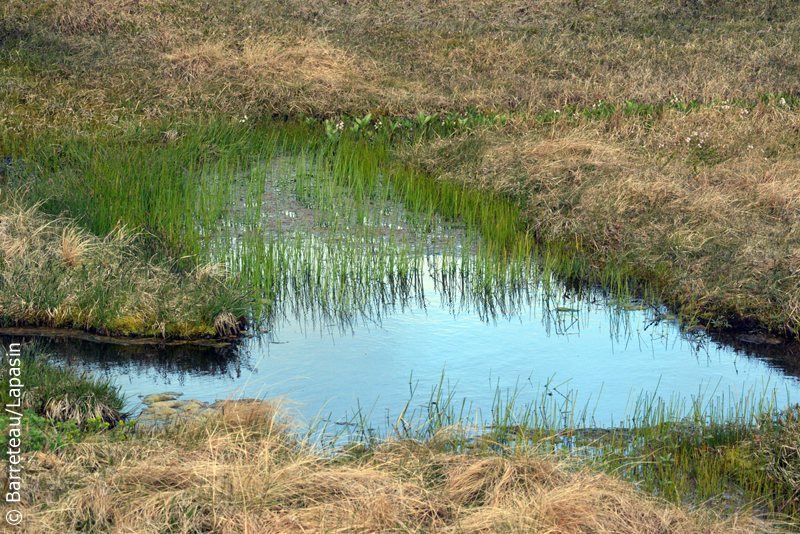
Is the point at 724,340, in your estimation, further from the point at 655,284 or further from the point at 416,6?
the point at 416,6

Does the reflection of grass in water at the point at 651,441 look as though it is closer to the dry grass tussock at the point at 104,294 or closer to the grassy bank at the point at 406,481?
the grassy bank at the point at 406,481

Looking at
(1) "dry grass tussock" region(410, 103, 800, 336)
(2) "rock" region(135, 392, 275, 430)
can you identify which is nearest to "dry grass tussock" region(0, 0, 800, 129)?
(1) "dry grass tussock" region(410, 103, 800, 336)

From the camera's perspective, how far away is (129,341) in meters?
6.73

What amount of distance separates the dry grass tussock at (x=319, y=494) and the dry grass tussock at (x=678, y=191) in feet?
12.2

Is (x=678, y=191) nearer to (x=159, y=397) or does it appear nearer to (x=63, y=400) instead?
(x=159, y=397)

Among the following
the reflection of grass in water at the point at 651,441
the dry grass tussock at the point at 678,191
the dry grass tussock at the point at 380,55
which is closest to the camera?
the reflection of grass in water at the point at 651,441

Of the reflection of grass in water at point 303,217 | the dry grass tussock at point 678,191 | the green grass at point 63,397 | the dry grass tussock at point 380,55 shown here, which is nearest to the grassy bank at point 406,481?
the green grass at point 63,397

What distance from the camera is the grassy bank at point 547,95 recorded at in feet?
28.5

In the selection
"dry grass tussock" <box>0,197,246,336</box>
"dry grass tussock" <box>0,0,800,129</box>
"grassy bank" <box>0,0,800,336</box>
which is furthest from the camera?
"dry grass tussock" <box>0,0,800,129</box>

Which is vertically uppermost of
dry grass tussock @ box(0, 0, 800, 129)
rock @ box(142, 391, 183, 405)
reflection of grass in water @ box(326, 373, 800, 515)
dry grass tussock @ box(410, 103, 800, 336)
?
dry grass tussock @ box(0, 0, 800, 129)

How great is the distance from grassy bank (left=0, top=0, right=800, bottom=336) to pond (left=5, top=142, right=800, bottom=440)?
775 mm

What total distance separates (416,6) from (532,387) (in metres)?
22.3

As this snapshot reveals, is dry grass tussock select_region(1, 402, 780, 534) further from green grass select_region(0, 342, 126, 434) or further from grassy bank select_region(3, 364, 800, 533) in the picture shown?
green grass select_region(0, 342, 126, 434)

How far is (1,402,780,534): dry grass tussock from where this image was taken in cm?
374
